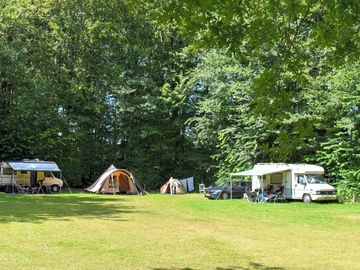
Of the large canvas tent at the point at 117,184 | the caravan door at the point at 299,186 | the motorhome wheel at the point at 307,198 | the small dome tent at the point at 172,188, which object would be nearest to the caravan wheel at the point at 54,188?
the large canvas tent at the point at 117,184

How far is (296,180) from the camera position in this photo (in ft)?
76.3

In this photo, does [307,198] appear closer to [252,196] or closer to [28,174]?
[252,196]

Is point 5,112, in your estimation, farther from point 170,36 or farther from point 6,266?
point 6,266

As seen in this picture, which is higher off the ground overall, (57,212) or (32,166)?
(32,166)

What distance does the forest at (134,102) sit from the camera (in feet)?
80.3

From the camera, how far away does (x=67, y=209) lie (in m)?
17.0

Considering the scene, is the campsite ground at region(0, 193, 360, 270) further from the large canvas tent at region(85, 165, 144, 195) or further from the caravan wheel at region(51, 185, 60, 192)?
the caravan wheel at region(51, 185, 60, 192)

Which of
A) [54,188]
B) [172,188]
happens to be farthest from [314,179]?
[54,188]

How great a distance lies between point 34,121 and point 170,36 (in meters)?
10.7

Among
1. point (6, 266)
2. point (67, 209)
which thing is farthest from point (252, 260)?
point (67, 209)

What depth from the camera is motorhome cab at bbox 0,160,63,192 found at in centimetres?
2652

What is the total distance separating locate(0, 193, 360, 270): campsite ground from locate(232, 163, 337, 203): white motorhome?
5093 millimetres

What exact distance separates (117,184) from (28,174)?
501 centimetres

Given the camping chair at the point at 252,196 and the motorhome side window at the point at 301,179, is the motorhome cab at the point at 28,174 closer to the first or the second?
the camping chair at the point at 252,196
